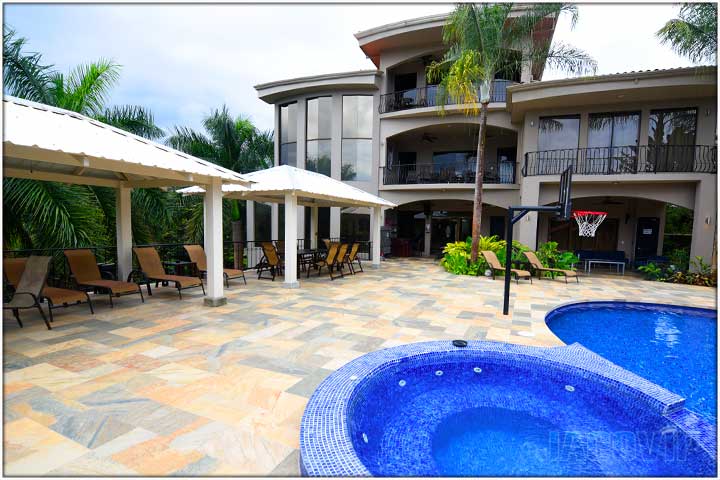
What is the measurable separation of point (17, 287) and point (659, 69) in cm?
1699

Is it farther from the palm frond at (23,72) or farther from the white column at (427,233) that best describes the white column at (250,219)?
the palm frond at (23,72)

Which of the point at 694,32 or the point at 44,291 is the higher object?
the point at 694,32

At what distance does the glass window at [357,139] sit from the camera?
16.8 meters

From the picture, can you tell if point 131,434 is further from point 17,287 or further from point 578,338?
point 578,338

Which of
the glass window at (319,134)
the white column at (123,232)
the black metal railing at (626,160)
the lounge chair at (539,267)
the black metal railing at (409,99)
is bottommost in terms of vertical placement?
the lounge chair at (539,267)

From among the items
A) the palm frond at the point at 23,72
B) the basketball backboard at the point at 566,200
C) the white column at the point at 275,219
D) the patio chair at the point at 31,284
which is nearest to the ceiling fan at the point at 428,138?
the white column at the point at 275,219

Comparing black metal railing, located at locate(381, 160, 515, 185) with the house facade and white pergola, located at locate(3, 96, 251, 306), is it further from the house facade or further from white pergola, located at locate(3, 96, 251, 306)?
white pergola, located at locate(3, 96, 251, 306)

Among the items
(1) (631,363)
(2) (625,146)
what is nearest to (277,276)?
(1) (631,363)

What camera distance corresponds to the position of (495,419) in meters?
3.39

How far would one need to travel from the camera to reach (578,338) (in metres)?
5.96

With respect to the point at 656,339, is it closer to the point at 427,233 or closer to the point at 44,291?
the point at 44,291

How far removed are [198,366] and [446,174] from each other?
14917 millimetres

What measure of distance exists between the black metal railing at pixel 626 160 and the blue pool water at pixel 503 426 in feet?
36.8

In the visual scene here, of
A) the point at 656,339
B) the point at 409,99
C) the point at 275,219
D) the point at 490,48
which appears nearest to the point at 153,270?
the point at 656,339
